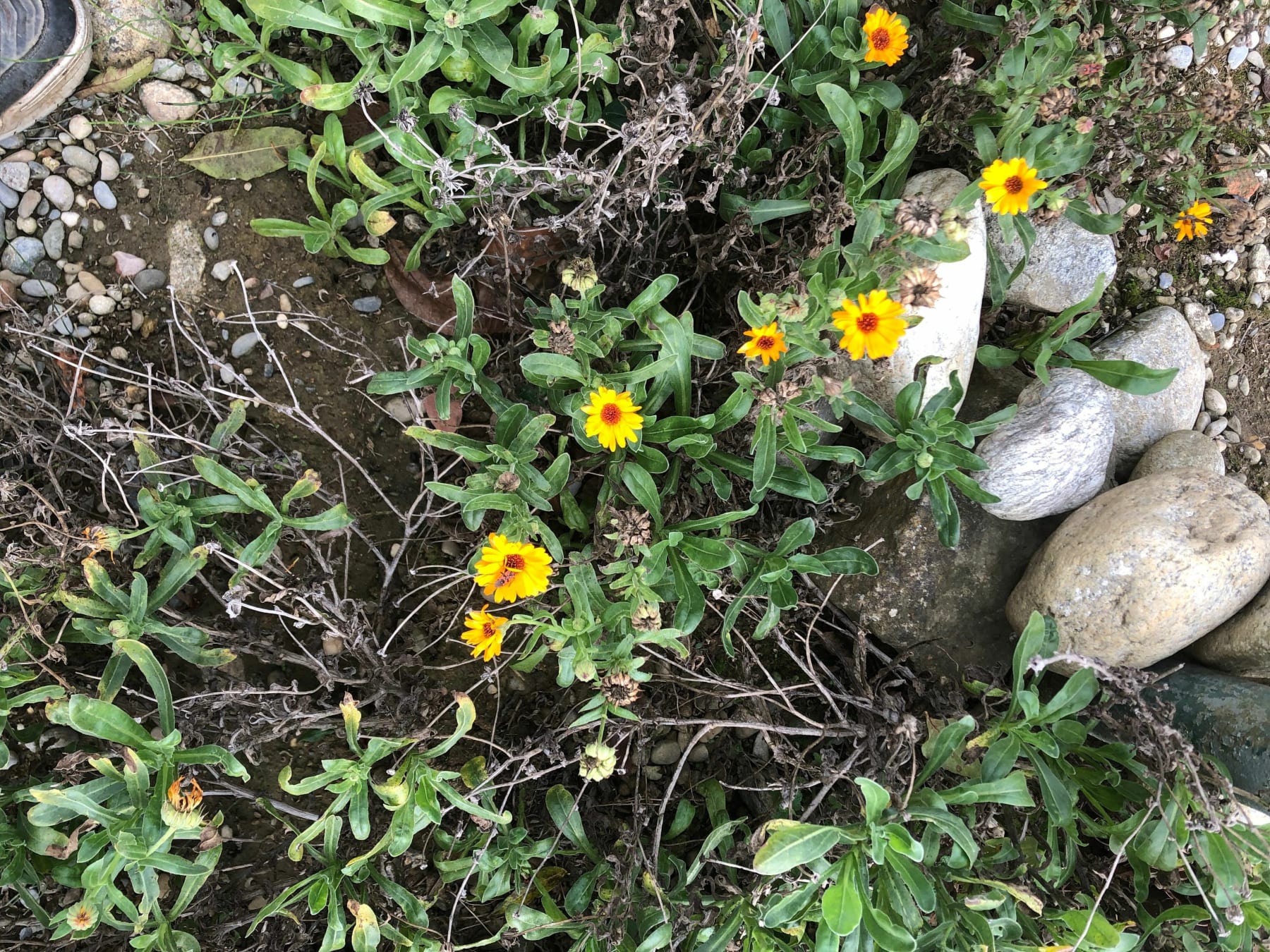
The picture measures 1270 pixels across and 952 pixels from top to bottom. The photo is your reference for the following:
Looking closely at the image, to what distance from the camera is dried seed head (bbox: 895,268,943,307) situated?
6.47 ft

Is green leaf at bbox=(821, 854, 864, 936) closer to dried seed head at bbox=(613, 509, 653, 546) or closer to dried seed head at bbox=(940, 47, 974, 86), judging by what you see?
dried seed head at bbox=(613, 509, 653, 546)

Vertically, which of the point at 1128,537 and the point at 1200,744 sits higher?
the point at 1128,537

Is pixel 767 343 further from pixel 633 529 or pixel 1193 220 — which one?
pixel 1193 220

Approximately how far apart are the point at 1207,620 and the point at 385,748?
2315 millimetres

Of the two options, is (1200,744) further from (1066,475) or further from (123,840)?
(123,840)

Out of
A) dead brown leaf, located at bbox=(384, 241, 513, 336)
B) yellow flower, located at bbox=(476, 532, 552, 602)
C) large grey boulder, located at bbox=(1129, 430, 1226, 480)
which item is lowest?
yellow flower, located at bbox=(476, 532, 552, 602)

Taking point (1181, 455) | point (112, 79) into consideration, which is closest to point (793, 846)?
point (1181, 455)

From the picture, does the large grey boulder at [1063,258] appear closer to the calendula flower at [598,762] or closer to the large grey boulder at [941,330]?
the large grey boulder at [941,330]

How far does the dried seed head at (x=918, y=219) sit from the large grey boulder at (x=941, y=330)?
640 millimetres

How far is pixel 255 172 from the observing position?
2949 mm

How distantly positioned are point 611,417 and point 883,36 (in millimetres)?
1253

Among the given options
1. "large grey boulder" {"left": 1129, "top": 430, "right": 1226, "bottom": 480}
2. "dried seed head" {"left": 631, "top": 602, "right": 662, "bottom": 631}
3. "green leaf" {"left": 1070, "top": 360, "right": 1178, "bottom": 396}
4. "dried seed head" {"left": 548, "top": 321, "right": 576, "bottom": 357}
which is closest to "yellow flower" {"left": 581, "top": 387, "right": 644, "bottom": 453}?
"dried seed head" {"left": 548, "top": 321, "right": 576, "bottom": 357}

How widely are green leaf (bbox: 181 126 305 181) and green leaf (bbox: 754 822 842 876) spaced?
2.53m

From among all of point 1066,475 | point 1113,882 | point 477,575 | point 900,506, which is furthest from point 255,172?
point 1113,882
